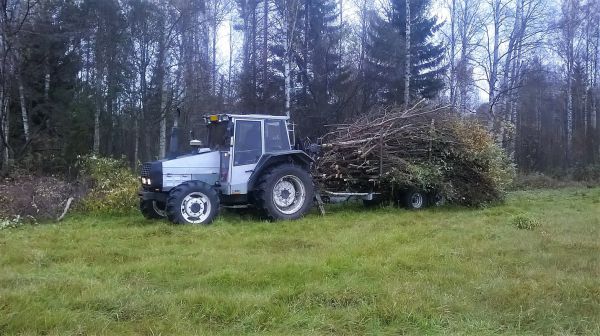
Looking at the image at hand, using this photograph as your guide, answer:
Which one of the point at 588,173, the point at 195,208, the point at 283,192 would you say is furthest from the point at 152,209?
the point at 588,173

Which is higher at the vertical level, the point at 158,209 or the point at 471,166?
the point at 471,166

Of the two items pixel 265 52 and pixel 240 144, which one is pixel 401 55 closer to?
pixel 265 52

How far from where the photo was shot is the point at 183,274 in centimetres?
608

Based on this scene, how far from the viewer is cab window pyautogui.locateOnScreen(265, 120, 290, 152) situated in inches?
439

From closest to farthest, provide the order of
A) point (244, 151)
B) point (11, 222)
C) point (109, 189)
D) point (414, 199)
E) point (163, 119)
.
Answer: point (11, 222)
point (244, 151)
point (109, 189)
point (414, 199)
point (163, 119)

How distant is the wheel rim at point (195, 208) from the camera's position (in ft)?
32.8

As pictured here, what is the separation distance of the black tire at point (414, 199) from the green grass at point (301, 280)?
363cm

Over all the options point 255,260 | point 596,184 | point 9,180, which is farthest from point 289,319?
point 596,184

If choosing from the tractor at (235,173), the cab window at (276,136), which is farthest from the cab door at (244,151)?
the cab window at (276,136)

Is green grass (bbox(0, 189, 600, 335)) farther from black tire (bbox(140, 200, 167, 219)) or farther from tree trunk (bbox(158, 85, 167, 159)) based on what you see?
tree trunk (bbox(158, 85, 167, 159))

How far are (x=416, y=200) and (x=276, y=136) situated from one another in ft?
15.1

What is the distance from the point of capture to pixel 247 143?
10906 millimetres

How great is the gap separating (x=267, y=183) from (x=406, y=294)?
604 cm

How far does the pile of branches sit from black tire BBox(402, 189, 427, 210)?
0.86 ft
